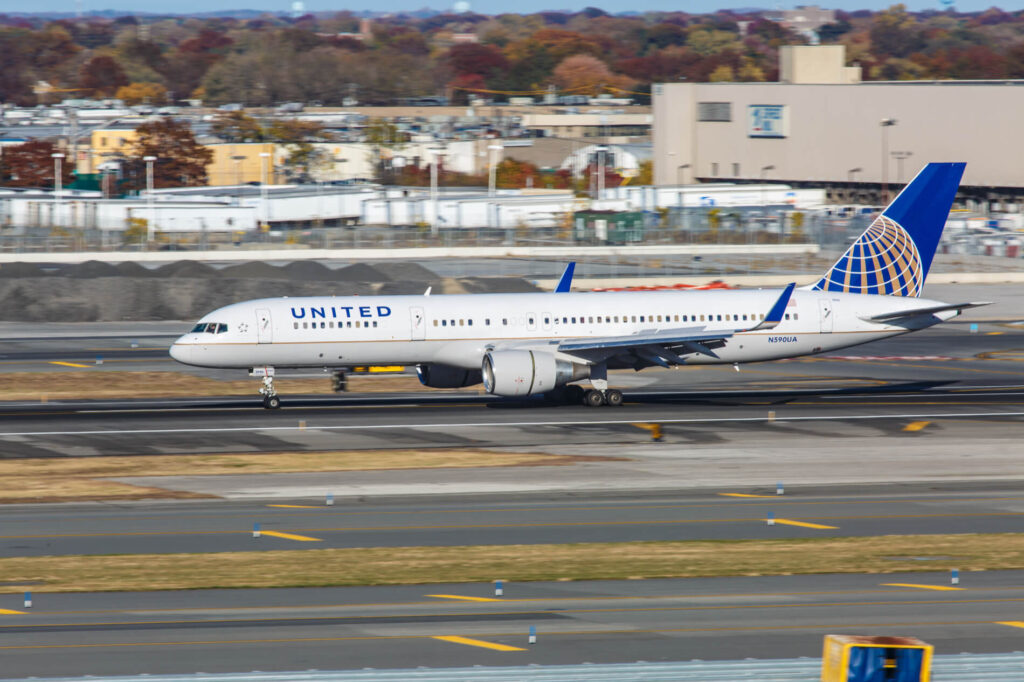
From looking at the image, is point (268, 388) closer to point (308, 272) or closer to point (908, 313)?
point (908, 313)

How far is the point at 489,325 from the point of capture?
43406 mm

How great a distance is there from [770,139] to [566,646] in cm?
13212

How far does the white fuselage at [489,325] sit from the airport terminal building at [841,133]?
93.5m

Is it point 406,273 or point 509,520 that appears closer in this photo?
point 509,520

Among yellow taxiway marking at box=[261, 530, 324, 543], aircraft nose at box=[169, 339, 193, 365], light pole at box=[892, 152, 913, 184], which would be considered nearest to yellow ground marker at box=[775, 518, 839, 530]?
yellow taxiway marking at box=[261, 530, 324, 543]

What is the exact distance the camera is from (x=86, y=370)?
2071 inches

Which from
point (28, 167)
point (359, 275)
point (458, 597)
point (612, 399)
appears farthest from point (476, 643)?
point (28, 167)

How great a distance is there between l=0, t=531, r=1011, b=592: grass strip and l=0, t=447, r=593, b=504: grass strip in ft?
22.7

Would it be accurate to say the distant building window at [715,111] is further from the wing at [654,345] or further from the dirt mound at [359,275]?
the wing at [654,345]

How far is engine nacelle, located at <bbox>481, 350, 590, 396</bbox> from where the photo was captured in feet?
135

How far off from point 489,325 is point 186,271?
36.2m

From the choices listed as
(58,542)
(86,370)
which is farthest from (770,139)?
(58,542)

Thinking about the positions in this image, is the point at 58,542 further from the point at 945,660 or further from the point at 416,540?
the point at 945,660

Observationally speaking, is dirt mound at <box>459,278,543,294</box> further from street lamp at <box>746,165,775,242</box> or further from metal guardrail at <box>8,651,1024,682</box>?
metal guardrail at <box>8,651,1024,682</box>
